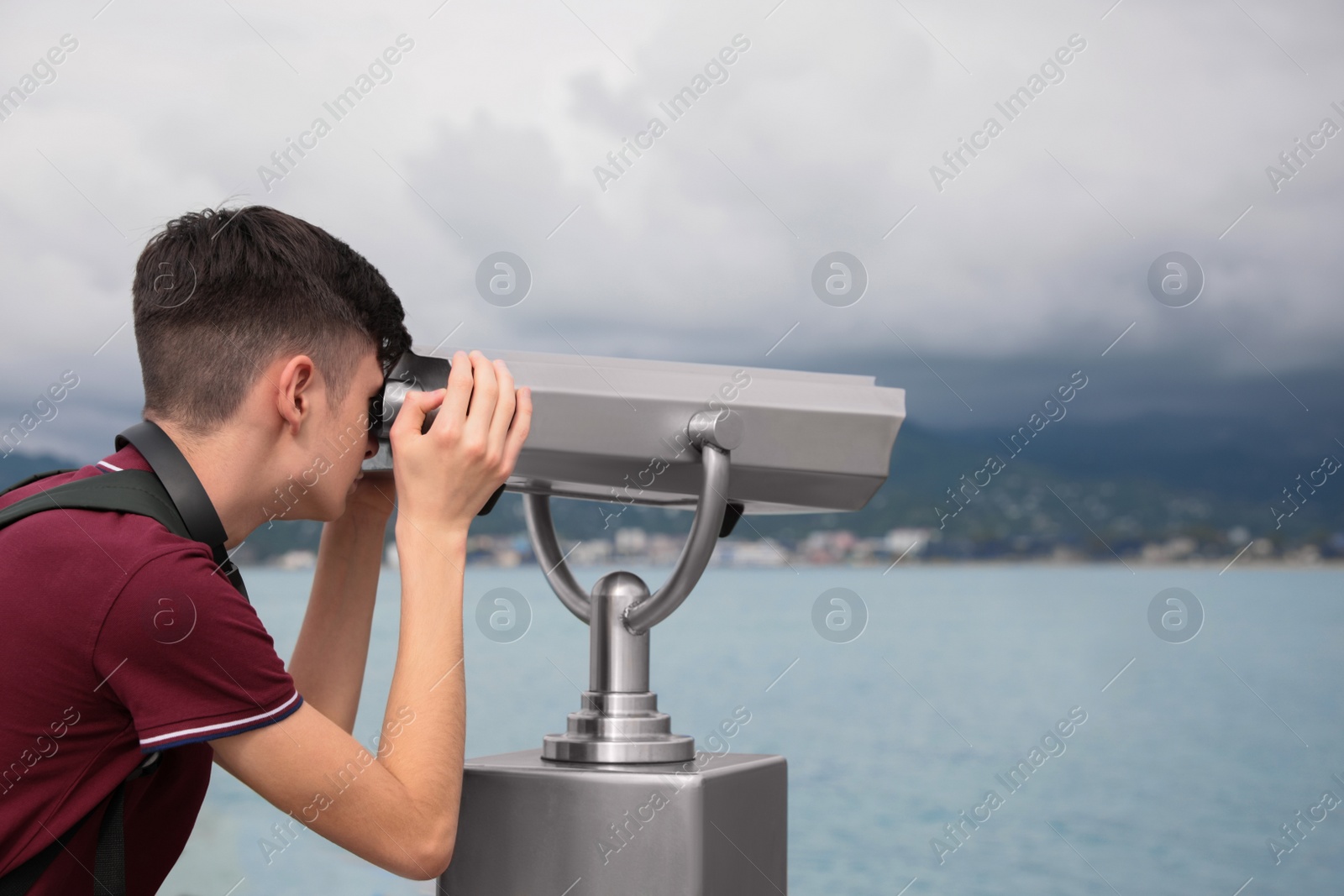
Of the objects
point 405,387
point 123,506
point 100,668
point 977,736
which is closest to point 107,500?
point 123,506

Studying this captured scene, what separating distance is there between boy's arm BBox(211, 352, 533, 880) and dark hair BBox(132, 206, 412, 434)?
106 mm

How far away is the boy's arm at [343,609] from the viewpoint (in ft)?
3.71

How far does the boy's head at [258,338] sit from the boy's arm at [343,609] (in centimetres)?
19

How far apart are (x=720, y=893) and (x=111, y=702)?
0.46 m

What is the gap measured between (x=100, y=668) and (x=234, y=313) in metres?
0.30

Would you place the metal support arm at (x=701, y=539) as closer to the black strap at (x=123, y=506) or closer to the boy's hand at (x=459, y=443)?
the boy's hand at (x=459, y=443)

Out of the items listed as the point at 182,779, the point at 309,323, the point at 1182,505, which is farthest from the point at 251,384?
the point at 1182,505

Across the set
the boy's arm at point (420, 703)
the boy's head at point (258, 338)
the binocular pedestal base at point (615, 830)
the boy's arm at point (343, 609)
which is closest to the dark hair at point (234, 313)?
the boy's head at point (258, 338)

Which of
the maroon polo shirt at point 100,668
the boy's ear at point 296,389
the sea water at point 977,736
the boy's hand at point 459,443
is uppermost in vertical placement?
the sea water at point 977,736

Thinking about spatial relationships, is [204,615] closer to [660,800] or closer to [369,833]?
[369,833]

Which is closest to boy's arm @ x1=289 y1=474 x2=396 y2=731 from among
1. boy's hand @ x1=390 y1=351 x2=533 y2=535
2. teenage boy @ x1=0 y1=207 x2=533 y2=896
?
teenage boy @ x1=0 y1=207 x2=533 y2=896

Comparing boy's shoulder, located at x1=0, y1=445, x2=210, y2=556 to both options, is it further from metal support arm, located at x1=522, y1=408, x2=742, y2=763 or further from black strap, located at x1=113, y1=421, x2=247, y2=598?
metal support arm, located at x1=522, y1=408, x2=742, y2=763

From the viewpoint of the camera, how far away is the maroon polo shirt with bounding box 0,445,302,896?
76cm

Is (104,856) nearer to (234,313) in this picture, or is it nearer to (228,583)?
(228,583)
